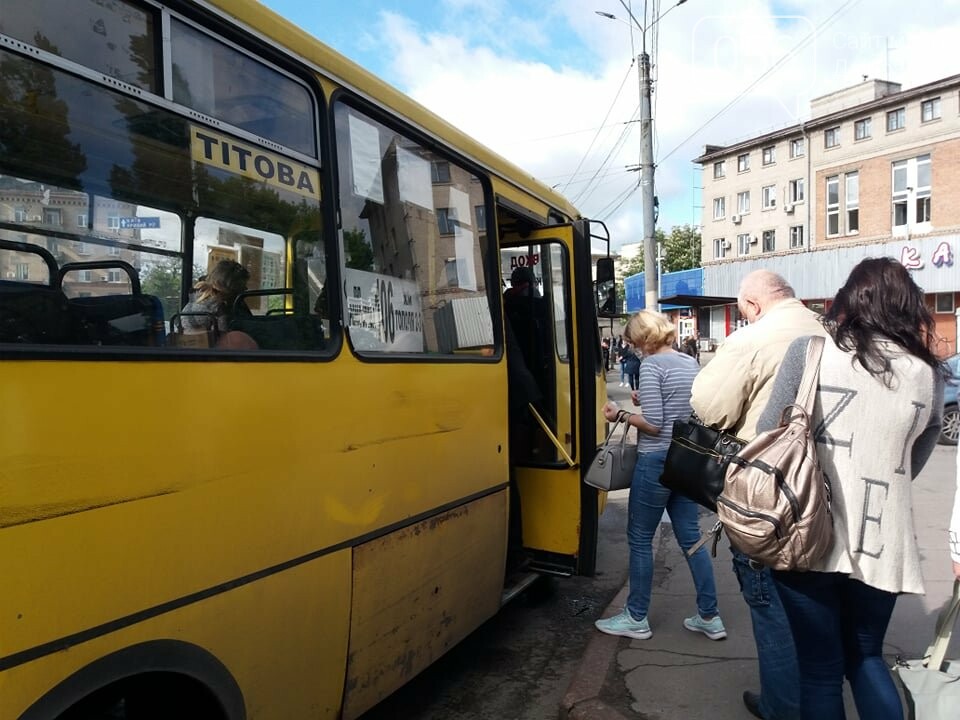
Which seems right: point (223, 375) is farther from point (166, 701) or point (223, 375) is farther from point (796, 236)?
point (796, 236)

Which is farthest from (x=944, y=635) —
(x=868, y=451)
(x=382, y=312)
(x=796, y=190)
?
(x=796, y=190)

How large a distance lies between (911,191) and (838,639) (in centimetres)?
3428

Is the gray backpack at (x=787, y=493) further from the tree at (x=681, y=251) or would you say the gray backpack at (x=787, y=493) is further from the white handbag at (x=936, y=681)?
the tree at (x=681, y=251)

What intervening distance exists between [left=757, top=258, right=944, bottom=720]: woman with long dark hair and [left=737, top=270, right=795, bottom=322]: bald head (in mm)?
457

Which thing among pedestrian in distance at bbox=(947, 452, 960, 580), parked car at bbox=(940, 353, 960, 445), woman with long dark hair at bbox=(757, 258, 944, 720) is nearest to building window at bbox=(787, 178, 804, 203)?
parked car at bbox=(940, 353, 960, 445)

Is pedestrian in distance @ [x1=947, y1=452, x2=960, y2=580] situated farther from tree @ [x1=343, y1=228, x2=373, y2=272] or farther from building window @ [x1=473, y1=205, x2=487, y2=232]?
building window @ [x1=473, y1=205, x2=487, y2=232]

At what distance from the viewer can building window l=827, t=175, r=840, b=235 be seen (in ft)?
112

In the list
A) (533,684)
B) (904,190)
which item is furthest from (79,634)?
(904,190)

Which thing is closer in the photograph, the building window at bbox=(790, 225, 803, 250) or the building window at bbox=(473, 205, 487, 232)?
the building window at bbox=(473, 205, 487, 232)

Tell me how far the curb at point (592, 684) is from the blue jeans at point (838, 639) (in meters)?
1.13

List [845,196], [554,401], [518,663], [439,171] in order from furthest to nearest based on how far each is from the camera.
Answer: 1. [845,196]
2. [554,401]
3. [518,663]
4. [439,171]

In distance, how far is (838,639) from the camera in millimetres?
2377

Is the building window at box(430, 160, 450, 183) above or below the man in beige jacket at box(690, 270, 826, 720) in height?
above

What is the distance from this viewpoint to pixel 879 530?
225 cm
